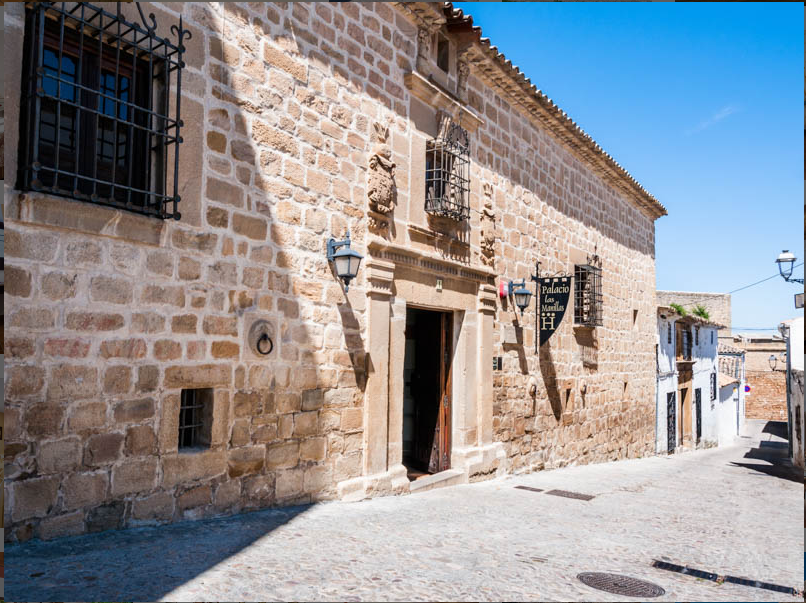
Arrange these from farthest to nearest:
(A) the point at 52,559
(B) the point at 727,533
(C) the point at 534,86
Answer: (C) the point at 534,86 → (B) the point at 727,533 → (A) the point at 52,559

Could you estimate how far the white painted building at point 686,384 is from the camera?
17.1m

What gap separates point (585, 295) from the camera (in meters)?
11.8

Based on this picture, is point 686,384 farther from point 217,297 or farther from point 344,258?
point 217,297

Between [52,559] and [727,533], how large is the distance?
17.3 feet

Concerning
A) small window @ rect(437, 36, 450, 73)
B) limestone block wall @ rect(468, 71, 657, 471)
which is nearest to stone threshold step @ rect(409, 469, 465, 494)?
limestone block wall @ rect(468, 71, 657, 471)

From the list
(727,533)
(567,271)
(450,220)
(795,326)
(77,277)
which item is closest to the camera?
(77,277)

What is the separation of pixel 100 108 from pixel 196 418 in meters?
2.36

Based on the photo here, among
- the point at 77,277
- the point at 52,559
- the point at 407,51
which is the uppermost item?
the point at 407,51

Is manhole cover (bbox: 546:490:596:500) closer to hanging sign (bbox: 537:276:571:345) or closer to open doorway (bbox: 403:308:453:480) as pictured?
open doorway (bbox: 403:308:453:480)

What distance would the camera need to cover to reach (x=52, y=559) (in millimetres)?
3584

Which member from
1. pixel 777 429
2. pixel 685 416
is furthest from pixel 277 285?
pixel 777 429

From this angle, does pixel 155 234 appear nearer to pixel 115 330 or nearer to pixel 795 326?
pixel 115 330

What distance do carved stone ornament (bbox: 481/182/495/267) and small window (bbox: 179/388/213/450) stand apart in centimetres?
468

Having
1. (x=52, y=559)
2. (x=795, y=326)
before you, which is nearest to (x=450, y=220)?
(x=52, y=559)
